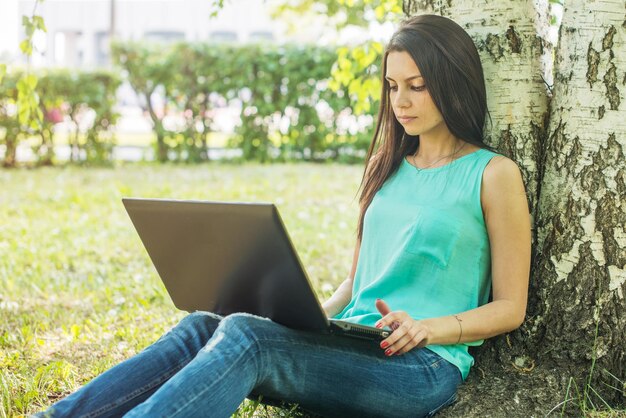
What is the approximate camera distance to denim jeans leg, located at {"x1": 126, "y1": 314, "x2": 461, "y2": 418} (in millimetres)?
2215

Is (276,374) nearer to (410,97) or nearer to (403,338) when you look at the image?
(403,338)

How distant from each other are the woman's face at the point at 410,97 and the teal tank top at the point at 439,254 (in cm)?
16

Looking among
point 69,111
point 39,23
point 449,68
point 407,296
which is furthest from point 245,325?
point 69,111

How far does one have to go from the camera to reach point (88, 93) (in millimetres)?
11016

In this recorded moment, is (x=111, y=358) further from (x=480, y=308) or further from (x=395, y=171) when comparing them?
(x=480, y=308)

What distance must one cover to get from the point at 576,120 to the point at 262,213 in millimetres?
1155

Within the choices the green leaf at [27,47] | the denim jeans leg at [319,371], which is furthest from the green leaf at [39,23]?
the denim jeans leg at [319,371]

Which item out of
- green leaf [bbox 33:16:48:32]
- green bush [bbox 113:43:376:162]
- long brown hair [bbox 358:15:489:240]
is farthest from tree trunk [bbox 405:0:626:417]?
green bush [bbox 113:43:376:162]

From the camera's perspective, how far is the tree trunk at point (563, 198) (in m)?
2.60

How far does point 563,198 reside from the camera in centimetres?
267

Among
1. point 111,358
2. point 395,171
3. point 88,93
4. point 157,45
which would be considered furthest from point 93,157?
point 395,171

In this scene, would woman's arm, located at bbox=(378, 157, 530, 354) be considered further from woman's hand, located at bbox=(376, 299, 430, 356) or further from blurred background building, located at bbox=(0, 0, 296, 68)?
blurred background building, located at bbox=(0, 0, 296, 68)

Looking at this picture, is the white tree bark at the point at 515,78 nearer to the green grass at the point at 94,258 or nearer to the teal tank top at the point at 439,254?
the teal tank top at the point at 439,254

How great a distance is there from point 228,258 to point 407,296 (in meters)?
0.61
